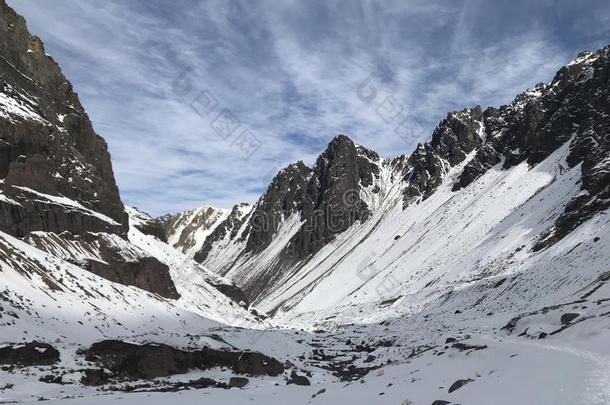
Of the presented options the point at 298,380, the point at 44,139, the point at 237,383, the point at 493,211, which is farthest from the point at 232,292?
the point at 237,383

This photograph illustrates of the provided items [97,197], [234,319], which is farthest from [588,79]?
[97,197]

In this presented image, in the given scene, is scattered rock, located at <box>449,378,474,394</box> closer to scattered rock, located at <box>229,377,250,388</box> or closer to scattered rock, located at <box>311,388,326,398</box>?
scattered rock, located at <box>311,388,326,398</box>

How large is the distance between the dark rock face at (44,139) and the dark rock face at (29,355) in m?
36.4

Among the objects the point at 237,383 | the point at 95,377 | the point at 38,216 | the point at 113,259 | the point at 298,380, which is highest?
the point at 38,216

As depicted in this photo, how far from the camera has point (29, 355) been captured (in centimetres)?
2389

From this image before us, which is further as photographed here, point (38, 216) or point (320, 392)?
point (38, 216)

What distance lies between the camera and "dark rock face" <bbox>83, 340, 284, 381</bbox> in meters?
26.5

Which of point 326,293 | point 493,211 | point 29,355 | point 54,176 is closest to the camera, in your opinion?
point 29,355

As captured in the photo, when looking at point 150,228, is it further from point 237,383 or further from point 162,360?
point 237,383

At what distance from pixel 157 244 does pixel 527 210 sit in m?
73.2

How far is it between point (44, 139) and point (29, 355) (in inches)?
1984

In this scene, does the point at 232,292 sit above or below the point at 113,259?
below

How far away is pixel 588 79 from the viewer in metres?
130

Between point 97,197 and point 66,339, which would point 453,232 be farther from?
point 66,339
